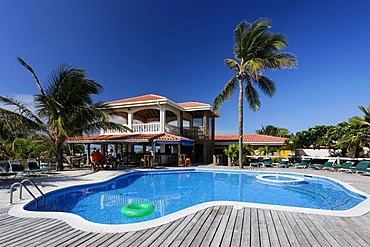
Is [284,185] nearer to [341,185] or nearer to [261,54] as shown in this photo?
[341,185]

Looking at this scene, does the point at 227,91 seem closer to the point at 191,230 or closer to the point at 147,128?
the point at 147,128

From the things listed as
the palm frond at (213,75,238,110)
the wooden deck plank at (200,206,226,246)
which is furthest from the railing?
the wooden deck plank at (200,206,226,246)


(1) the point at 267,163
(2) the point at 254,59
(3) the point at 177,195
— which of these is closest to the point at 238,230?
(3) the point at 177,195

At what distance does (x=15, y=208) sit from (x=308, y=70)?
2124 cm

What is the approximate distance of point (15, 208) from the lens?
18.6 feet

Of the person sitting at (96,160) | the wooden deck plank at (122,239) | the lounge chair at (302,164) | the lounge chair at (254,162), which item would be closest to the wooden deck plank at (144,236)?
the wooden deck plank at (122,239)

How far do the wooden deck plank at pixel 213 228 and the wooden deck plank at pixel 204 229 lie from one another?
40mm

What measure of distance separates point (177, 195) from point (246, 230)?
5965 mm

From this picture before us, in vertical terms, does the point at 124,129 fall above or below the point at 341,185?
above

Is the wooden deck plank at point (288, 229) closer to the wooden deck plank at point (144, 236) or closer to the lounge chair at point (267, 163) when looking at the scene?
the wooden deck plank at point (144, 236)

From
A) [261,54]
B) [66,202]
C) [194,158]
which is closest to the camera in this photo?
[66,202]

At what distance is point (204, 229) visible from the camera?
4133 mm

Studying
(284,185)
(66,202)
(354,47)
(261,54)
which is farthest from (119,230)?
(354,47)

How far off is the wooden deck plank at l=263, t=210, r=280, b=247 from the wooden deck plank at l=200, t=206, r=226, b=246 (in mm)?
977
